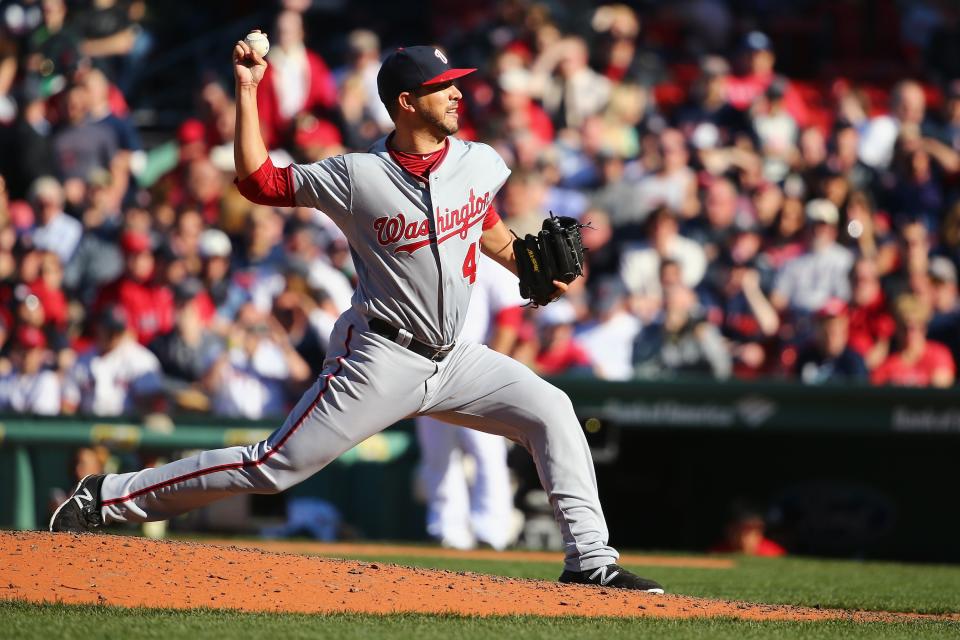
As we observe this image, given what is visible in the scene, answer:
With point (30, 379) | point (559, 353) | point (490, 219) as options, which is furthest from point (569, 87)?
point (490, 219)

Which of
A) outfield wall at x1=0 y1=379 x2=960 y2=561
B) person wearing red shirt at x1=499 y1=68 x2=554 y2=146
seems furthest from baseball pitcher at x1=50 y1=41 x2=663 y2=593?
person wearing red shirt at x1=499 y1=68 x2=554 y2=146

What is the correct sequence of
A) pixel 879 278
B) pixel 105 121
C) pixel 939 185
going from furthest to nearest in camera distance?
pixel 105 121 < pixel 939 185 < pixel 879 278

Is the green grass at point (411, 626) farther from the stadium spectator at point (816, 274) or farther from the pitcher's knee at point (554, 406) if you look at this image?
the stadium spectator at point (816, 274)

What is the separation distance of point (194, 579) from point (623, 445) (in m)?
4.46

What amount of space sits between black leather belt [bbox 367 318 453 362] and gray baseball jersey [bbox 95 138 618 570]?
2 cm

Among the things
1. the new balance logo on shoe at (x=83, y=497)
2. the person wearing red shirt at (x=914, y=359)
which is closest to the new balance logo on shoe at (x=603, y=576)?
the new balance logo on shoe at (x=83, y=497)

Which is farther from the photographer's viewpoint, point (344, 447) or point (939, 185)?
point (939, 185)

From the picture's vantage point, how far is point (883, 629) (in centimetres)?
460

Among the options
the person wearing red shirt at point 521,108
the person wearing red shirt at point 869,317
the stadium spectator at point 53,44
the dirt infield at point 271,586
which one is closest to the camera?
the dirt infield at point 271,586

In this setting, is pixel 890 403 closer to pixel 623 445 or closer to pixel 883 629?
pixel 623 445

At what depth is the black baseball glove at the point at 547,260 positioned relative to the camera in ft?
16.8

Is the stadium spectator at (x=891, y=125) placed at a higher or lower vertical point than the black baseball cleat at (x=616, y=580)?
higher

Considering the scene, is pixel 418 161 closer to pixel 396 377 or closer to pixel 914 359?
pixel 396 377

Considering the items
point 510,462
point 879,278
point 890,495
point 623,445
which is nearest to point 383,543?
point 510,462
